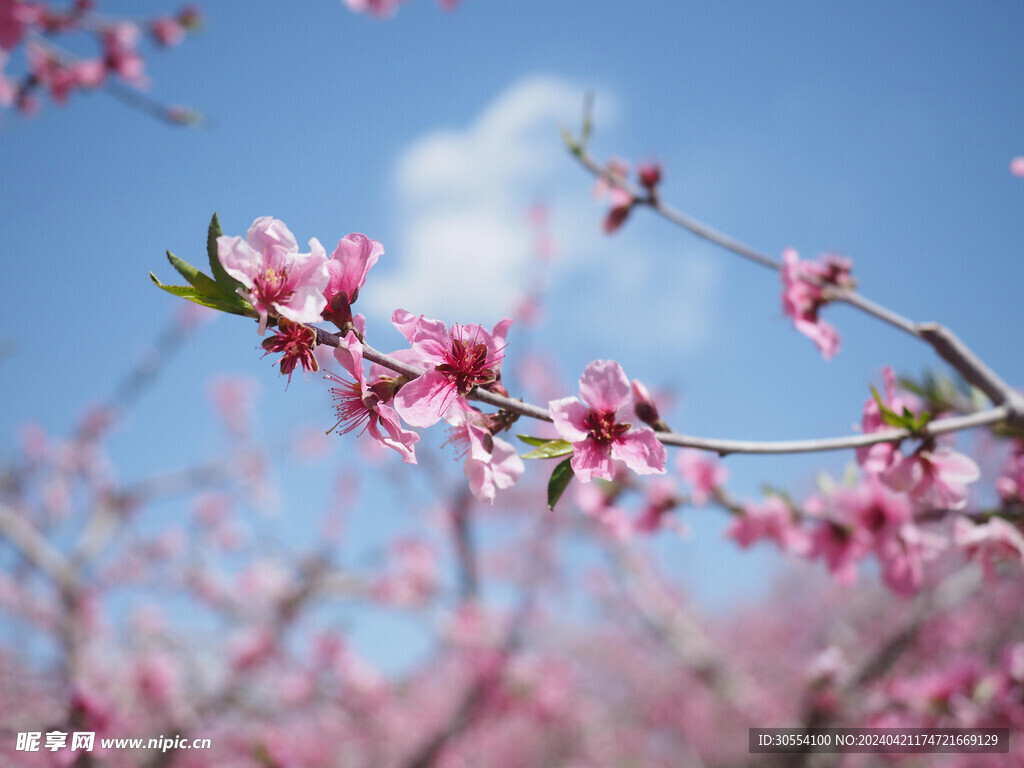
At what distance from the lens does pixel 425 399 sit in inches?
48.1

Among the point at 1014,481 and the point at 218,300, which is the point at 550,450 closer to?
the point at 218,300

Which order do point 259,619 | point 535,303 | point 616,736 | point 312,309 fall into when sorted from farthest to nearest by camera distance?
1. point 616,736
2. point 535,303
3. point 259,619
4. point 312,309

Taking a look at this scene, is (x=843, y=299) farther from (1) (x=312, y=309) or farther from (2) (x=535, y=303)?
(2) (x=535, y=303)

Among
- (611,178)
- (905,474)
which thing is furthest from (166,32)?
(905,474)

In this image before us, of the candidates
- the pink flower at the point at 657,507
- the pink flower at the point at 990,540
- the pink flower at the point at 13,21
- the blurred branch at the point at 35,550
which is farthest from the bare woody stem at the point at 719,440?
the blurred branch at the point at 35,550

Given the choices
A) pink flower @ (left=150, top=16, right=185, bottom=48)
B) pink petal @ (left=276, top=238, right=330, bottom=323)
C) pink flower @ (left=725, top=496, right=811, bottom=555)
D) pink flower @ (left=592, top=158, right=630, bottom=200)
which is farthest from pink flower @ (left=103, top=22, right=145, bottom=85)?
pink flower @ (left=725, top=496, right=811, bottom=555)

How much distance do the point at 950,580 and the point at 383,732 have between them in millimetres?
6693

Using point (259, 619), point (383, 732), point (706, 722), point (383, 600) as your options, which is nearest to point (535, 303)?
point (383, 600)

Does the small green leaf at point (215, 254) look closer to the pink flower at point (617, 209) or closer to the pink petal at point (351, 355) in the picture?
the pink petal at point (351, 355)

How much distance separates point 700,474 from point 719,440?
155 cm

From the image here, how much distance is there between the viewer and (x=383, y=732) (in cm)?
780

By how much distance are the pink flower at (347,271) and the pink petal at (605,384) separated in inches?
20.0

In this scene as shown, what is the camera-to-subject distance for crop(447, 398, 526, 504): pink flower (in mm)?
1233

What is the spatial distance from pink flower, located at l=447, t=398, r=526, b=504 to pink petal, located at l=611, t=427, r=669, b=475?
0.22 metres
